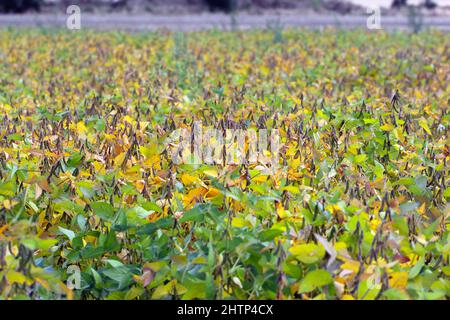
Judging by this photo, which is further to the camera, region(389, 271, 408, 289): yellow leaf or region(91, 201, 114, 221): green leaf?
region(91, 201, 114, 221): green leaf

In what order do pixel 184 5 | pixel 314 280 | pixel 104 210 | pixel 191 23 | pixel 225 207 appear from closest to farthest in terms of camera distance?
pixel 314 280
pixel 104 210
pixel 225 207
pixel 191 23
pixel 184 5

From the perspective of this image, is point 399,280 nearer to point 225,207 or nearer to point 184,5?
point 225,207

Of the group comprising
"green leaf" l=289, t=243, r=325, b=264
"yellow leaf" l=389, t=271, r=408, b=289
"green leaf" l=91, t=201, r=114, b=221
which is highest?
"green leaf" l=91, t=201, r=114, b=221

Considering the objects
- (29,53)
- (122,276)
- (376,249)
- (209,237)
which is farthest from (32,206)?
(29,53)

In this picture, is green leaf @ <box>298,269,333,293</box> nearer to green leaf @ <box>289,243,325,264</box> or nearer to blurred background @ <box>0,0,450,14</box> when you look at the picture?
green leaf @ <box>289,243,325,264</box>

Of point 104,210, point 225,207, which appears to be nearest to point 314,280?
point 225,207

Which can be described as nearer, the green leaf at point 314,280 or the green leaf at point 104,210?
the green leaf at point 314,280

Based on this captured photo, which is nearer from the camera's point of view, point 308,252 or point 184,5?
point 308,252

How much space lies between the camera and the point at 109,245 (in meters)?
2.82

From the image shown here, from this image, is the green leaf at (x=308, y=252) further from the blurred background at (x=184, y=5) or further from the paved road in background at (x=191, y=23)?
the blurred background at (x=184, y=5)

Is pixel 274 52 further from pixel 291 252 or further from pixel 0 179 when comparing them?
pixel 291 252

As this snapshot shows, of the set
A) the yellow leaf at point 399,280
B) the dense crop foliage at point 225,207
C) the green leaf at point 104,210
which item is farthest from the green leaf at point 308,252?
the green leaf at point 104,210

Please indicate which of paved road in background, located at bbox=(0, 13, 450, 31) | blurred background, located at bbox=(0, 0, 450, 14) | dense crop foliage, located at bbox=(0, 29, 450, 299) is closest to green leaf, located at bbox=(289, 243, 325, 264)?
dense crop foliage, located at bbox=(0, 29, 450, 299)

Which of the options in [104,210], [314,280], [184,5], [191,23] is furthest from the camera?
[184,5]
